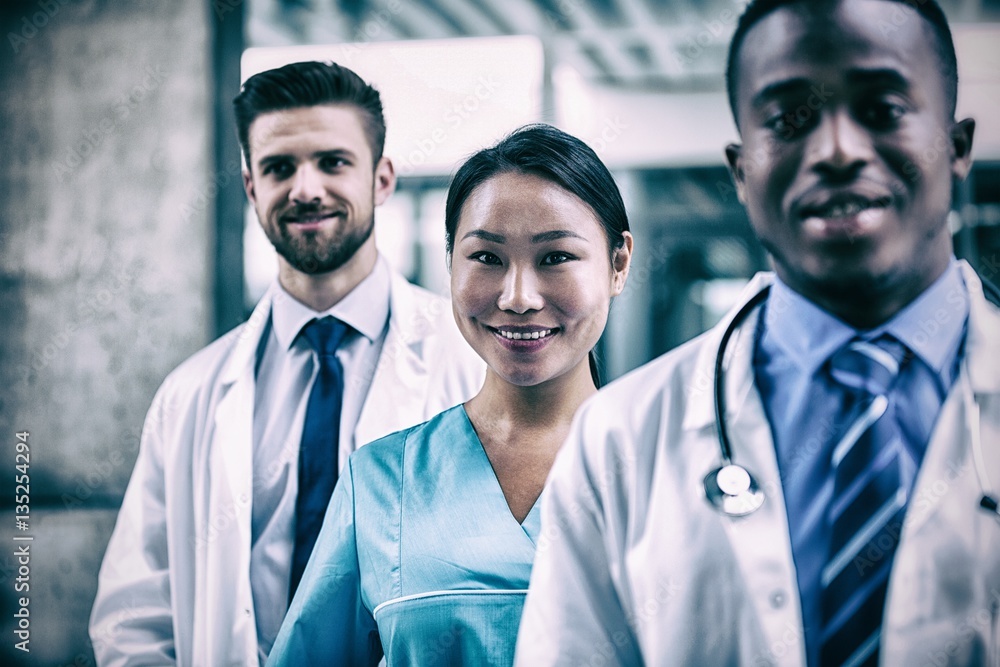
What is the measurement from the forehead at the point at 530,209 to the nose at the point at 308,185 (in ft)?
1.38

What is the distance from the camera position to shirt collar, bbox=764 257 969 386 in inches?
49.8

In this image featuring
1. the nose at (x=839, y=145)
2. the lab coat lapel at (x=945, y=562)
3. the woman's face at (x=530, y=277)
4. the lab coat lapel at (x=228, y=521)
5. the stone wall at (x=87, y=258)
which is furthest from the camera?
the stone wall at (x=87, y=258)

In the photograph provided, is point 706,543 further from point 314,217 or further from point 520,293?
point 314,217

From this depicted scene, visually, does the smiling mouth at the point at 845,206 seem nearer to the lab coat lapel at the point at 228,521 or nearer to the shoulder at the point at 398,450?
the shoulder at the point at 398,450

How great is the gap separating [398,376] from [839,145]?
3.16 feet

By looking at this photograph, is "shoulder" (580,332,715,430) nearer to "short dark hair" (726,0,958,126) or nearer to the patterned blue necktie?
the patterned blue necktie

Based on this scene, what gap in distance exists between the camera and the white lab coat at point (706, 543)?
3.76 feet

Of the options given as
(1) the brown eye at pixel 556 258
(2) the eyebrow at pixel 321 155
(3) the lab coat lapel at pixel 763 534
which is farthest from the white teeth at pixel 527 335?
(2) the eyebrow at pixel 321 155

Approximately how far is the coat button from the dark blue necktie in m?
0.92

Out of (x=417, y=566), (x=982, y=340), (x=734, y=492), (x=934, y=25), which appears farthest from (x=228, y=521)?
(x=934, y=25)

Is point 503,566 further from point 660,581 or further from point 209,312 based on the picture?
point 209,312

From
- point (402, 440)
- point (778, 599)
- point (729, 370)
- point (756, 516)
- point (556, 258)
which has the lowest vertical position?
point (778, 599)

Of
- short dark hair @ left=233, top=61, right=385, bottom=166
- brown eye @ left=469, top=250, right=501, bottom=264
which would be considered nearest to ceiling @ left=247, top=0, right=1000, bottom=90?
short dark hair @ left=233, top=61, right=385, bottom=166

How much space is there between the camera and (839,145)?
4.09 ft
